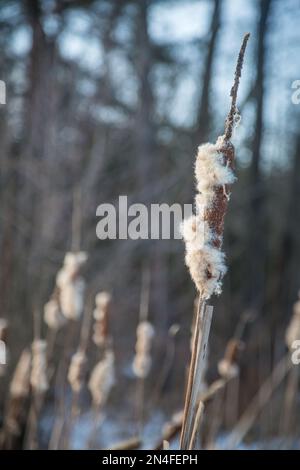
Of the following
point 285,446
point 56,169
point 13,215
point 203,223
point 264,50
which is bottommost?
point 285,446

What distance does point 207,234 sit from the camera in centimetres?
98

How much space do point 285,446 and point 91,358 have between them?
2.54 m

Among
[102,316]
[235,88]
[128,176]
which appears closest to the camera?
[235,88]

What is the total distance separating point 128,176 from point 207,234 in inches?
145

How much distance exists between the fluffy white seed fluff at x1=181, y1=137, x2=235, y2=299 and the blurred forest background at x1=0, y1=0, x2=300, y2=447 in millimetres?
2340

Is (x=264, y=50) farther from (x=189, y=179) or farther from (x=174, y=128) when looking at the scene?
(x=189, y=179)

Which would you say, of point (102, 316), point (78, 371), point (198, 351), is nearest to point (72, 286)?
point (102, 316)

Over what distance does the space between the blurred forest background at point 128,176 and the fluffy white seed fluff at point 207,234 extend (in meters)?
2.34

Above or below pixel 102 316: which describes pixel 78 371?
below

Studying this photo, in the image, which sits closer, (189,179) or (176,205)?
(176,205)

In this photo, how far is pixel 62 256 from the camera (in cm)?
405

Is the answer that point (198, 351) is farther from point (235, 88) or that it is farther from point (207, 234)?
point (235, 88)
